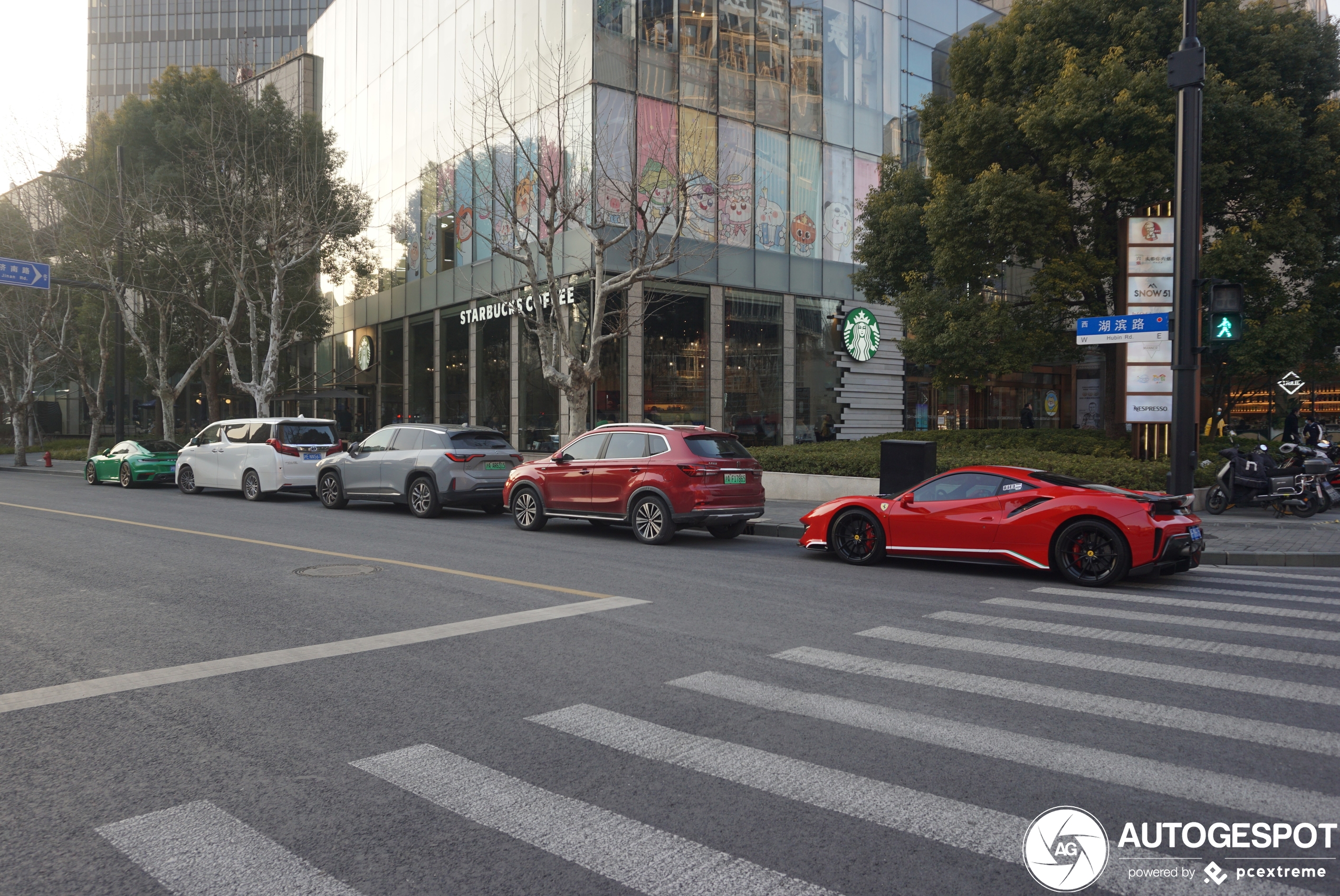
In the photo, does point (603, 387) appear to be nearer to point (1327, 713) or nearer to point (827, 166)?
point (827, 166)

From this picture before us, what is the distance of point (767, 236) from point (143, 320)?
929 inches

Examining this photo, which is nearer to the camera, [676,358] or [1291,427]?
[1291,427]

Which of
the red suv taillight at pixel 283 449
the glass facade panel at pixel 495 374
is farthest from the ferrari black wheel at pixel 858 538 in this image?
the glass facade panel at pixel 495 374

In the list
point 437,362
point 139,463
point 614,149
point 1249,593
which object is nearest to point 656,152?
point 614,149

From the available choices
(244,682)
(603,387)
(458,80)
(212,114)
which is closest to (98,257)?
(212,114)

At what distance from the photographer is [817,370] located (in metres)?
30.7

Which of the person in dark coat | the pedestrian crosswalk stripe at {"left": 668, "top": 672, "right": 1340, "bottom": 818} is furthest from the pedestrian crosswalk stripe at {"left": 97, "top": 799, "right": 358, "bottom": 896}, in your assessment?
the person in dark coat

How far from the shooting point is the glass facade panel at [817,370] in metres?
30.2

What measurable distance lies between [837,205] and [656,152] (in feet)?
24.4

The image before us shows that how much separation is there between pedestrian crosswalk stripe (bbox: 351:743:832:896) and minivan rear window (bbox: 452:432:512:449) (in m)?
13.1

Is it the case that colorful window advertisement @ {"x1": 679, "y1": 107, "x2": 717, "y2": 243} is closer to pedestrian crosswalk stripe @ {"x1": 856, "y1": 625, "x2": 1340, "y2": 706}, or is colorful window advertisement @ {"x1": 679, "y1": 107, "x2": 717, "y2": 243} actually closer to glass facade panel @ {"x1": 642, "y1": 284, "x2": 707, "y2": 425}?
glass facade panel @ {"x1": 642, "y1": 284, "x2": 707, "y2": 425}

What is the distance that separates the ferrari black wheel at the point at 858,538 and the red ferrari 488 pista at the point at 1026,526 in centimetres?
1

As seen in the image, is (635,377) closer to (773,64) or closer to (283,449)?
(283,449)

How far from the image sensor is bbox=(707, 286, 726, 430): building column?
27.9m
